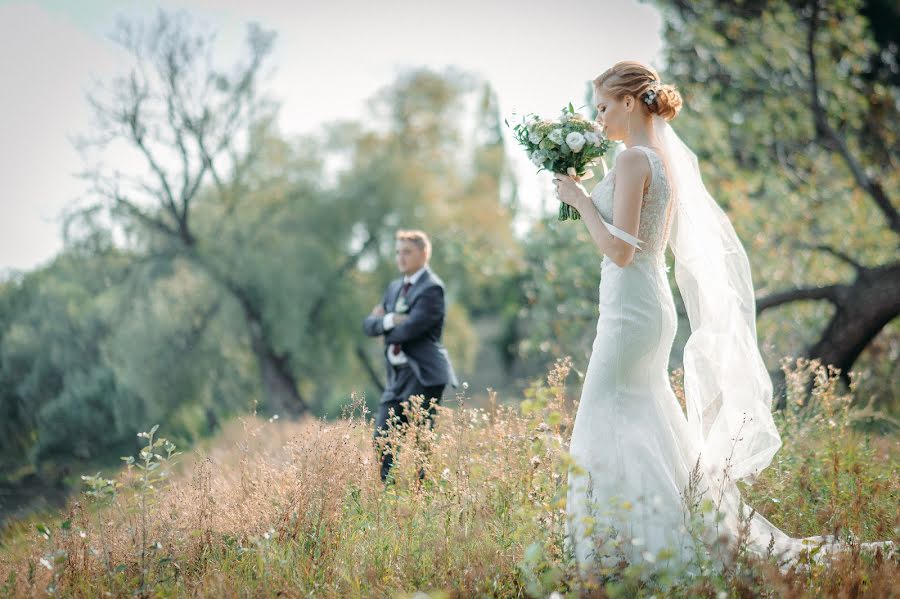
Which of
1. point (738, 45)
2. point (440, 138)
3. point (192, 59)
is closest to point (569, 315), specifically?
point (738, 45)

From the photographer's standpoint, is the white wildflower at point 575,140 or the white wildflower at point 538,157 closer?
the white wildflower at point 575,140

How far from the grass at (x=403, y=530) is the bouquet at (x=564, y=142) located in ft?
3.48

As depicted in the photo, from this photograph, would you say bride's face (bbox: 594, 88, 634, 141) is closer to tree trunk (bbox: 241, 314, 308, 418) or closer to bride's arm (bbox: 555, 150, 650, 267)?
bride's arm (bbox: 555, 150, 650, 267)

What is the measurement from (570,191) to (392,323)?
2.70 meters

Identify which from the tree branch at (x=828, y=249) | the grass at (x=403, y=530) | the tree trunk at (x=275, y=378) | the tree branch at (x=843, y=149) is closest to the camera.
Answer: the grass at (x=403, y=530)

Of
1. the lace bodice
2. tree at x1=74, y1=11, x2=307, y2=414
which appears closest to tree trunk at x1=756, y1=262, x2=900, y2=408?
the lace bodice

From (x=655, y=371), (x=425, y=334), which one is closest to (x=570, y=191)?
(x=655, y=371)

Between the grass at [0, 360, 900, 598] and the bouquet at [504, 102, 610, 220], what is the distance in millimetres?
1060

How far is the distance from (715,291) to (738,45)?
8287 millimetres

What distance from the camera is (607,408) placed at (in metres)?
3.54

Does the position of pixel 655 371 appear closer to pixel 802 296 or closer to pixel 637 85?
pixel 637 85

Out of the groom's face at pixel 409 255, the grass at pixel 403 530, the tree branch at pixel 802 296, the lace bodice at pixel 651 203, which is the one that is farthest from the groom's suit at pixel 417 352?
the tree branch at pixel 802 296

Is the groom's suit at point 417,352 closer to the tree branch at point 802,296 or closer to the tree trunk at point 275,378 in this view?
the tree branch at point 802,296

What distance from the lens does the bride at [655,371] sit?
11.0 feet
